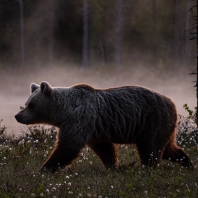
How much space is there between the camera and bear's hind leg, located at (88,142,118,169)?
923 centimetres

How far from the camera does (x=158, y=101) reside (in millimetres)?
9055

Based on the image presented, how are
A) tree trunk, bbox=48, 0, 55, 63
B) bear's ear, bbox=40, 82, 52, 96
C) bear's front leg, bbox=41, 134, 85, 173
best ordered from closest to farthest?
bear's front leg, bbox=41, 134, 85, 173, bear's ear, bbox=40, 82, 52, 96, tree trunk, bbox=48, 0, 55, 63

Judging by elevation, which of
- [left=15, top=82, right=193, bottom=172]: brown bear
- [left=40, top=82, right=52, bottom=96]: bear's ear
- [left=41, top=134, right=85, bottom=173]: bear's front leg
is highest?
[left=40, top=82, right=52, bottom=96]: bear's ear

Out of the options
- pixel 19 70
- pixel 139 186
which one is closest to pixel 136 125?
pixel 139 186

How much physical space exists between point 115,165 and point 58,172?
1107 millimetres

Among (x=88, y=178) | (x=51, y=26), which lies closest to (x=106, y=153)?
(x=88, y=178)

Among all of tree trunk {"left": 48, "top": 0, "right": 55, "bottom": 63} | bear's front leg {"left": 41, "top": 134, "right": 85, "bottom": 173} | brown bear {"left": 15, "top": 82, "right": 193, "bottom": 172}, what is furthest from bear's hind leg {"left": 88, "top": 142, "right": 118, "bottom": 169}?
tree trunk {"left": 48, "top": 0, "right": 55, "bottom": 63}

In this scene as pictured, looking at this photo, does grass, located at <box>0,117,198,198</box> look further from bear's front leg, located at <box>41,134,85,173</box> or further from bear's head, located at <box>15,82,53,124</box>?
bear's head, located at <box>15,82,53,124</box>

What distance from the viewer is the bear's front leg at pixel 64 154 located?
330 inches

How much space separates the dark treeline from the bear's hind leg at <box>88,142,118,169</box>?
2733 centimetres

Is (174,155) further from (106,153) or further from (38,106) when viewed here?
(38,106)

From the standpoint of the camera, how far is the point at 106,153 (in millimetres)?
9289

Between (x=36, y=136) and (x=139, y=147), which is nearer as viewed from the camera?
(x=139, y=147)

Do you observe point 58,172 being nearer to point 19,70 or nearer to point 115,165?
point 115,165
